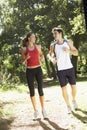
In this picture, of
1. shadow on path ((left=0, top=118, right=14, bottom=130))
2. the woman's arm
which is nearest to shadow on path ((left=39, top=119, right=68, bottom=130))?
shadow on path ((left=0, top=118, right=14, bottom=130))

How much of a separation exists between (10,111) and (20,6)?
30.2 meters

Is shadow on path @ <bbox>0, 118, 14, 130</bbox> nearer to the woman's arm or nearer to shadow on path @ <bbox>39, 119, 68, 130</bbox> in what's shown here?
shadow on path @ <bbox>39, 119, 68, 130</bbox>

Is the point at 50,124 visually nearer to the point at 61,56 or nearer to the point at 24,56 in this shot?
the point at 24,56

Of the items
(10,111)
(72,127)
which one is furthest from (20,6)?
(72,127)

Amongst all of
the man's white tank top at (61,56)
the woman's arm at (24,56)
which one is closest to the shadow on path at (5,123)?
the woman's arm at (24,56)

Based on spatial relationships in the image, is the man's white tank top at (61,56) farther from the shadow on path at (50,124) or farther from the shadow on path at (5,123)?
the shadow on path at (5,123)

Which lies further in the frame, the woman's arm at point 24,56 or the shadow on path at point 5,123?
the woman's arm at point 24,56

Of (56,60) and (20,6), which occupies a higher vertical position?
(20,6)

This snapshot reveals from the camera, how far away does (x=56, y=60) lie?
365 inches

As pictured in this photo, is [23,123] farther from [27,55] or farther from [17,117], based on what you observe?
[27,55]

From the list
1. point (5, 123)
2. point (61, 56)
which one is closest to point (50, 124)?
point (5, 123)

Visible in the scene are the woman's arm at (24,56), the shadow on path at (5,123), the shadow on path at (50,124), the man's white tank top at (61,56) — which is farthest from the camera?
the man's white tank top at (61,56)

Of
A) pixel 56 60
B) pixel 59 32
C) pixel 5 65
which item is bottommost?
pixel 5 65

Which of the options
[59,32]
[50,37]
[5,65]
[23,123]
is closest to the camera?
[23,123]
